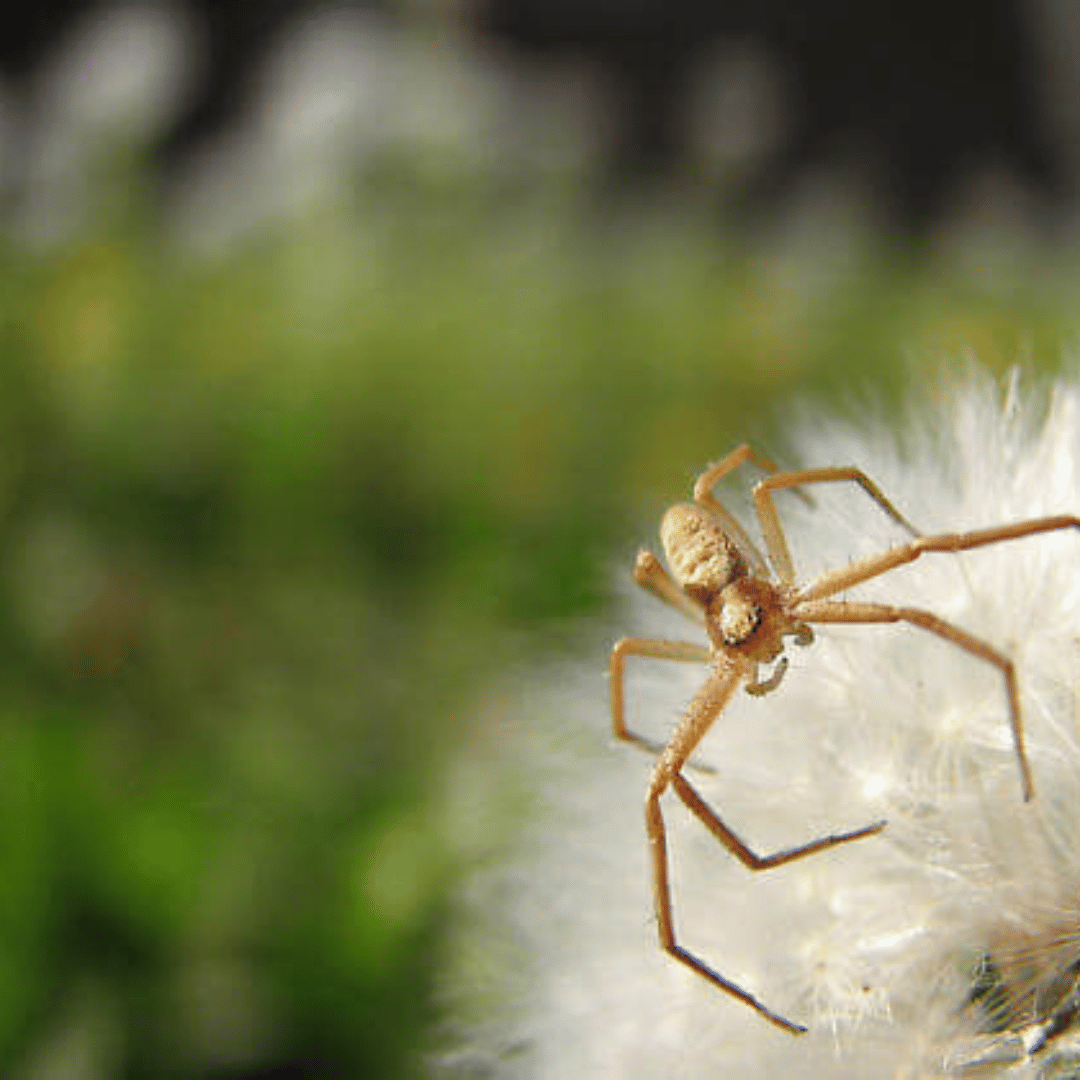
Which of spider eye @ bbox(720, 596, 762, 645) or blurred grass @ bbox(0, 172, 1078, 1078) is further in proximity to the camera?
blurred grass @ bbox(0, 172, 1078, 1078)

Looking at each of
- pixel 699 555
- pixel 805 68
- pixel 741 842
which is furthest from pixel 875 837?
pixel 805 68

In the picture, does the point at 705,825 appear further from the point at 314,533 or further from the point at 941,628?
the point at 314,533

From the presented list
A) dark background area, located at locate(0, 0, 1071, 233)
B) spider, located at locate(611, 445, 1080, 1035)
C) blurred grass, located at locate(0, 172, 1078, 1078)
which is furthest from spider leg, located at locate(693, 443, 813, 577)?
dark background area, located at locate(0, 0, 1071, 233)

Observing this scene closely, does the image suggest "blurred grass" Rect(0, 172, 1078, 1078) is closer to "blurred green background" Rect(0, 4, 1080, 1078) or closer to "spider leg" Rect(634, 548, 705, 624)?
"blurred green background" Rect(0, 4, 1080, 1078)

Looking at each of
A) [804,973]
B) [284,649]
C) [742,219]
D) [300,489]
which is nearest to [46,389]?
[300,489]

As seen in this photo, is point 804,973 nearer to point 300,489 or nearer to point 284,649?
point 284,649

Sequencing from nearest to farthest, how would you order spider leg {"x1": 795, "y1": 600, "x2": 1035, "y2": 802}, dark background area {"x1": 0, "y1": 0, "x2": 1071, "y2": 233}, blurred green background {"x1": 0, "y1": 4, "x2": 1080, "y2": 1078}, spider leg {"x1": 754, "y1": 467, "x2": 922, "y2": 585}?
spider leg {"x1": 795, "y1": 600, "x2": 1035, "y2": 802}
spider leg {"x1": 754, "y1": 467, "x2": 922, "y2": 585}
blurred green background {"x1": 0, "y1": 4, "x2": 1080, "y2": 1078}
dark background area {"x1": 0, "y1": 0, "x2": 1071, "y2": 233}

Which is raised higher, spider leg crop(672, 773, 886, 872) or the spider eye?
the spider eye
